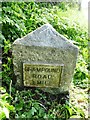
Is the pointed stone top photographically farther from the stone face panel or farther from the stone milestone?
the stone face panel

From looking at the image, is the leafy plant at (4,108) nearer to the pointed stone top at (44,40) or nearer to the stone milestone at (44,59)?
the stone milestone at (44,59)

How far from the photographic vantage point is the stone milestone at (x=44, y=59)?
3215 mm

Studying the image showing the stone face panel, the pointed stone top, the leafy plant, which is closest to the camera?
the leafy plant

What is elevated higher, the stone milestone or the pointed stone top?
the pointed stone top

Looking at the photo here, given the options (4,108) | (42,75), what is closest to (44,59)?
(42,75)

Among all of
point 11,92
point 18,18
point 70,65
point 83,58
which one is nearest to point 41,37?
point 70,65

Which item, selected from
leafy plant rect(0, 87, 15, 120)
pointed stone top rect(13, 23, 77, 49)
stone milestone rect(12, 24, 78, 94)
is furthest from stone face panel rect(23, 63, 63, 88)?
leafy plant rect(0, 87, 15, 120)

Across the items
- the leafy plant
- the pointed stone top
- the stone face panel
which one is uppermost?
the pointed stone top

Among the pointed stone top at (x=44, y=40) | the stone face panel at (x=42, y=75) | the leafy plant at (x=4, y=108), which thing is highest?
the pointed stone top at (x=44, y=40)

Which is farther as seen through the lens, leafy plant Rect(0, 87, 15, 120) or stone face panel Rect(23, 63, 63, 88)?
stone face panel Rect(23, 63, 63, 88)

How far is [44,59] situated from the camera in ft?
10.8

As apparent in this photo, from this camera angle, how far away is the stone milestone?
321 cm

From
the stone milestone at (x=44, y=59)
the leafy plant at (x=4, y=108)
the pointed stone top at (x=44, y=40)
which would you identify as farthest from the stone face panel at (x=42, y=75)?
the leafy plant at (x=4, y=108)

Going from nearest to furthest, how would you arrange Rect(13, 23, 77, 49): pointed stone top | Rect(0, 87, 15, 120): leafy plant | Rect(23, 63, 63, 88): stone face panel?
1. Rect(0, 87, 15, 120): leafy plant
2. Rect(13, 23, 77, 49): pointed stone top
3. Rect(23, 63, 63, 88): stone face panel
